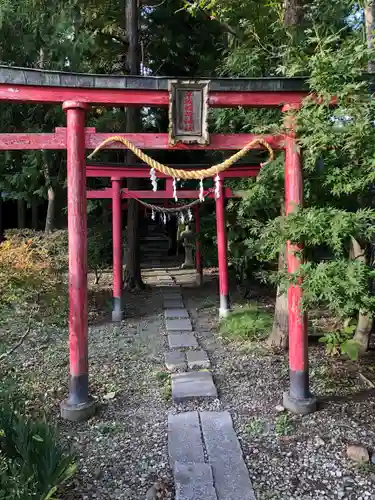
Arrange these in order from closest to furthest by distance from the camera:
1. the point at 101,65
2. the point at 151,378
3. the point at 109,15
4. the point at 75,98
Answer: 1. the point at 75,98
2. the point at 151,378
3. the point at 109,15
4. the point at 101,65

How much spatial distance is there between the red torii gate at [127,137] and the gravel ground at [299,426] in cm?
31

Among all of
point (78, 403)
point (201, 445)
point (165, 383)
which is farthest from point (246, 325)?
point (201, 445)

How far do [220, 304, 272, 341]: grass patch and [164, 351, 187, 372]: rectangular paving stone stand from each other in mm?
1101

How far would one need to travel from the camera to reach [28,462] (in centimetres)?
240

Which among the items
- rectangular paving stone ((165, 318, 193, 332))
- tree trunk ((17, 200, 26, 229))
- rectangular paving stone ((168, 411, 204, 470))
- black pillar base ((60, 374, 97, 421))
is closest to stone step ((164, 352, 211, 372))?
rectangular paving stone ((165, 318, 193, 332))

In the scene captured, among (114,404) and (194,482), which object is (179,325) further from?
(194,482)

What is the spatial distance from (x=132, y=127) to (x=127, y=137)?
Answer: 274 inches

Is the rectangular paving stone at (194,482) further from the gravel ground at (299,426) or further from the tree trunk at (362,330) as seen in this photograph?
the tree trunk at (362,330)

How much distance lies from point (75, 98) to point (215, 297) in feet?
22.9

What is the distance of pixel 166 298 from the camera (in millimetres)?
9898

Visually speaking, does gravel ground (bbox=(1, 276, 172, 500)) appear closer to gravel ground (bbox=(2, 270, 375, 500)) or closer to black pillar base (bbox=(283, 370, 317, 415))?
gravel ground (bbox=(2, 270, 375, 500))

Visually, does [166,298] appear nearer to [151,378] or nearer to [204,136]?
[151,378]

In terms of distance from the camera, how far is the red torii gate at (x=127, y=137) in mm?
3748

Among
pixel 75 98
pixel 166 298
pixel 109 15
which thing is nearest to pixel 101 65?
pixel 109 15
